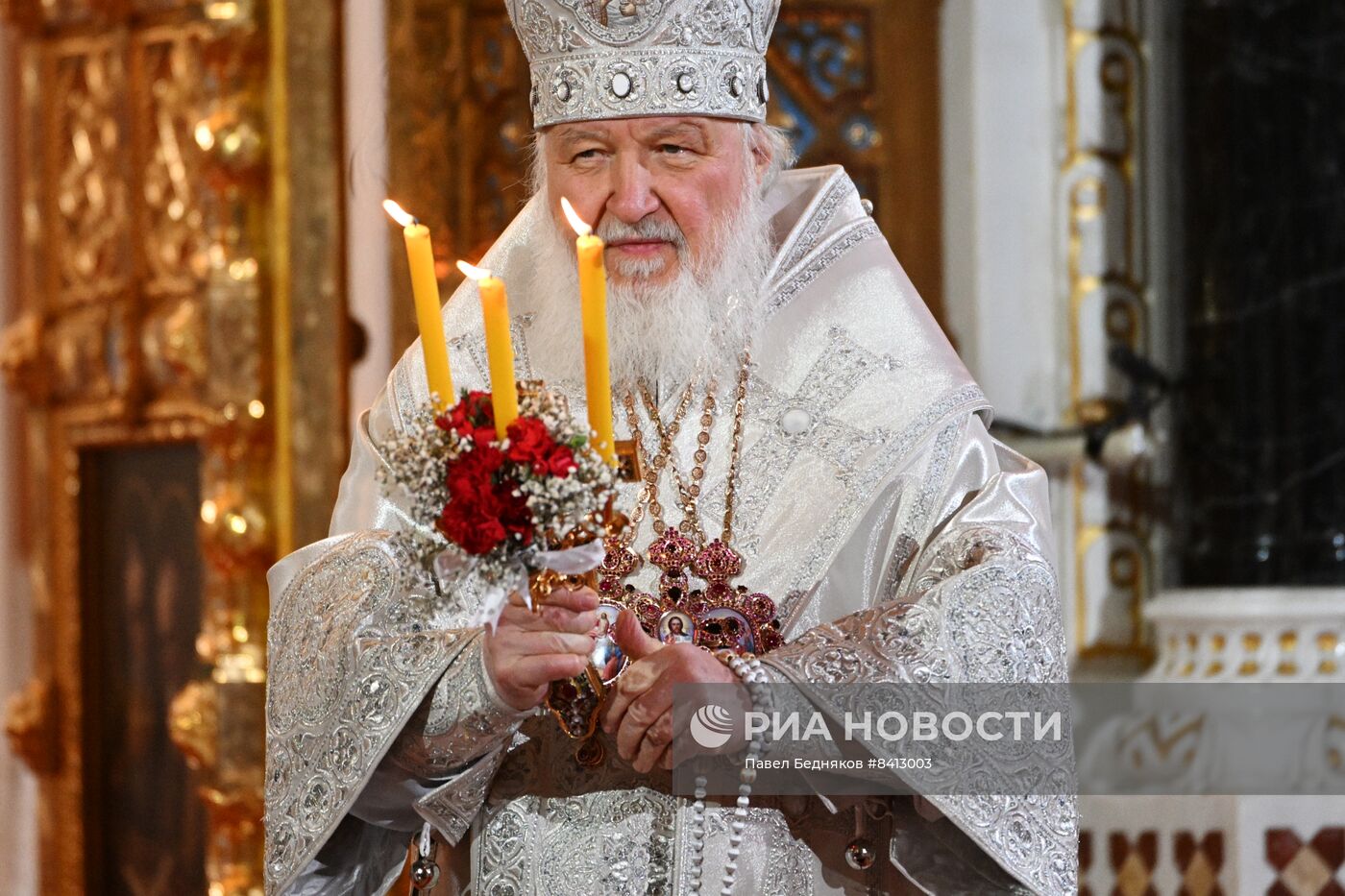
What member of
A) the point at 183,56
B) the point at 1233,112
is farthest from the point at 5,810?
the point at 1233,112

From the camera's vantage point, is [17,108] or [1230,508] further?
[17,108]

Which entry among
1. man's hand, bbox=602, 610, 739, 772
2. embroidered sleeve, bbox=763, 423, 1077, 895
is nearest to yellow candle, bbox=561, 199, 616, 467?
man's hand, bbox=602, 610, 739, 772

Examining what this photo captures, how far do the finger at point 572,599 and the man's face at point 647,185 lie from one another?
2.26 ft

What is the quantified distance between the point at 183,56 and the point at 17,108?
92cm

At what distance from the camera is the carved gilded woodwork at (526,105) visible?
4.85 meters

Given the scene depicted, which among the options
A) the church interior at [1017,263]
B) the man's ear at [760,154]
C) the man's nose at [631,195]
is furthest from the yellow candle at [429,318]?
the church interior at [1017,263]

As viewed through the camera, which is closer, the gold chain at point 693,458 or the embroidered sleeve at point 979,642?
the embroidered sleeve at point 979,642

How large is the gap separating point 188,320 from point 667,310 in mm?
2738

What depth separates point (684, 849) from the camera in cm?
247

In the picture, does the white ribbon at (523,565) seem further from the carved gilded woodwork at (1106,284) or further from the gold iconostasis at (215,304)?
the carved gilded woodwork at (1106,284)

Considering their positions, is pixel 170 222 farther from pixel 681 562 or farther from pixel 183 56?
pixel 681 562

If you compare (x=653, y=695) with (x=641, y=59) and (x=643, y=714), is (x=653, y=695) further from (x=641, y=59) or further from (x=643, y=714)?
(x=641, y=59)

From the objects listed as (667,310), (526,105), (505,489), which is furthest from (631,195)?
(526,105)

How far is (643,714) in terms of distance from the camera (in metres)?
2.20
